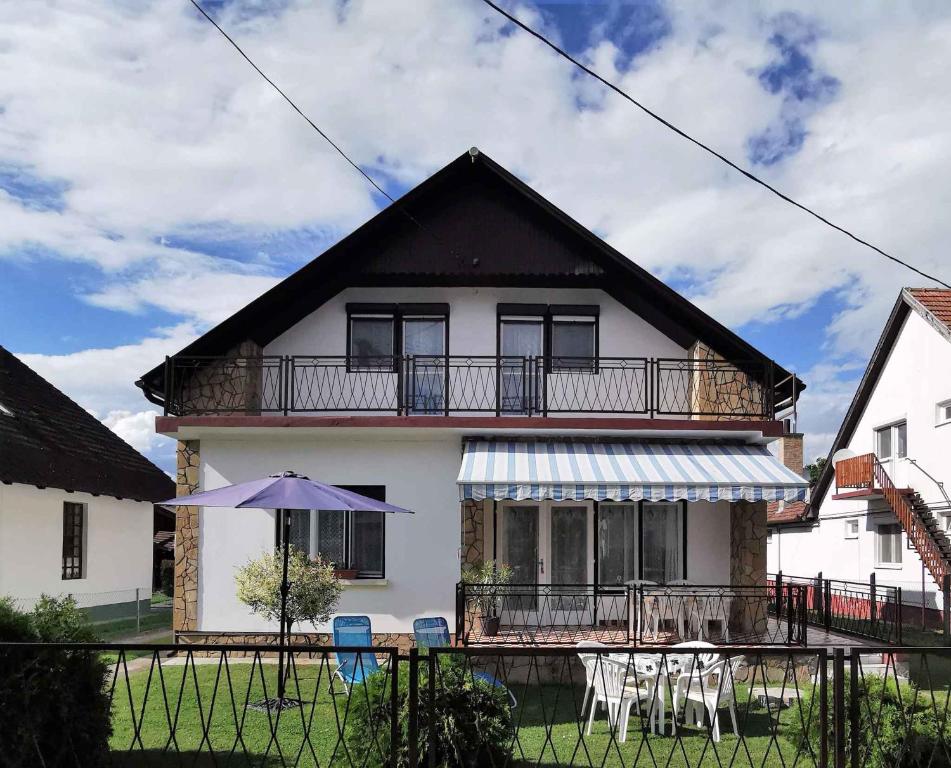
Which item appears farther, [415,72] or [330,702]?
[330,702]

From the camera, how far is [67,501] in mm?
20656

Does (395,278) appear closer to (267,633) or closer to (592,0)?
(267,633)

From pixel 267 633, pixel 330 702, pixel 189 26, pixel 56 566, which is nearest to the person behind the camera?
pixel 189 26

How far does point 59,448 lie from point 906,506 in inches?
874

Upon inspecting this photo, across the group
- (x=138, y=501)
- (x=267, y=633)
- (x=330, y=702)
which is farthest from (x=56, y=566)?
(x=330, y=702)

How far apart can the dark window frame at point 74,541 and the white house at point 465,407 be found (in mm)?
6157

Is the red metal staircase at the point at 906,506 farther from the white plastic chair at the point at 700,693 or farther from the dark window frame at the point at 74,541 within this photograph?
the dark window frame at the point at 74,541

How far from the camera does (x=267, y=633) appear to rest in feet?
49.5

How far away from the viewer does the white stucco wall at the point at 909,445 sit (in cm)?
2473

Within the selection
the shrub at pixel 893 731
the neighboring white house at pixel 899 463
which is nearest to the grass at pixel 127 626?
the shrub at pixel 893 731

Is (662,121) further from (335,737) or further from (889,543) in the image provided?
(889,543)

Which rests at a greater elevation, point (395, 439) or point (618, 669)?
point (395, 439)

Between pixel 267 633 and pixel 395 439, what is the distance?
3919 millimetres

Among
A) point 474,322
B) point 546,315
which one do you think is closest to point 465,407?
point 474,322
